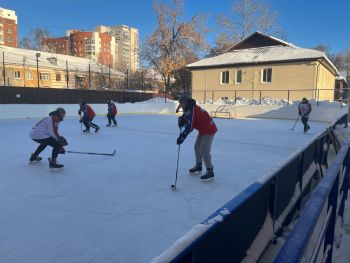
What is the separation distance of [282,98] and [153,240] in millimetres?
23503

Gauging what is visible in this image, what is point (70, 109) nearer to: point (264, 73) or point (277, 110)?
point (277, 110)

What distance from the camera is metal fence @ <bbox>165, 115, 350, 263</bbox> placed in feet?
5.09

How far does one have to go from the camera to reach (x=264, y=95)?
82.7ft

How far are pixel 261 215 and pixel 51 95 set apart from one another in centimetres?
1964

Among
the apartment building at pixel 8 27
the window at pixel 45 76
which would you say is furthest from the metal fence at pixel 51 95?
the apartment building at pixel 8 27

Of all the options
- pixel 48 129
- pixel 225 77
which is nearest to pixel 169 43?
pixel 225 77

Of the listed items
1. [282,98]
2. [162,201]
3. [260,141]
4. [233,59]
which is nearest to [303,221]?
[162,201]

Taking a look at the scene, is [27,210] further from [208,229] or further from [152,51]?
[152,51]

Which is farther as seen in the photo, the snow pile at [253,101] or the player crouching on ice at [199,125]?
the snow pile at [253,101]

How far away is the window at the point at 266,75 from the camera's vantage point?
25500 mm

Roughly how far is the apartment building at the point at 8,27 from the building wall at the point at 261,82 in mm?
64602

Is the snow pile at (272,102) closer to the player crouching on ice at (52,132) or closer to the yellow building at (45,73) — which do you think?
the yellow building at (45,73)

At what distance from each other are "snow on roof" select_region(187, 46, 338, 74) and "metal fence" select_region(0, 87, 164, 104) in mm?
9166

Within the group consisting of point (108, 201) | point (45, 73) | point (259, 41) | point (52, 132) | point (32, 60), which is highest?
point (259, 41)
